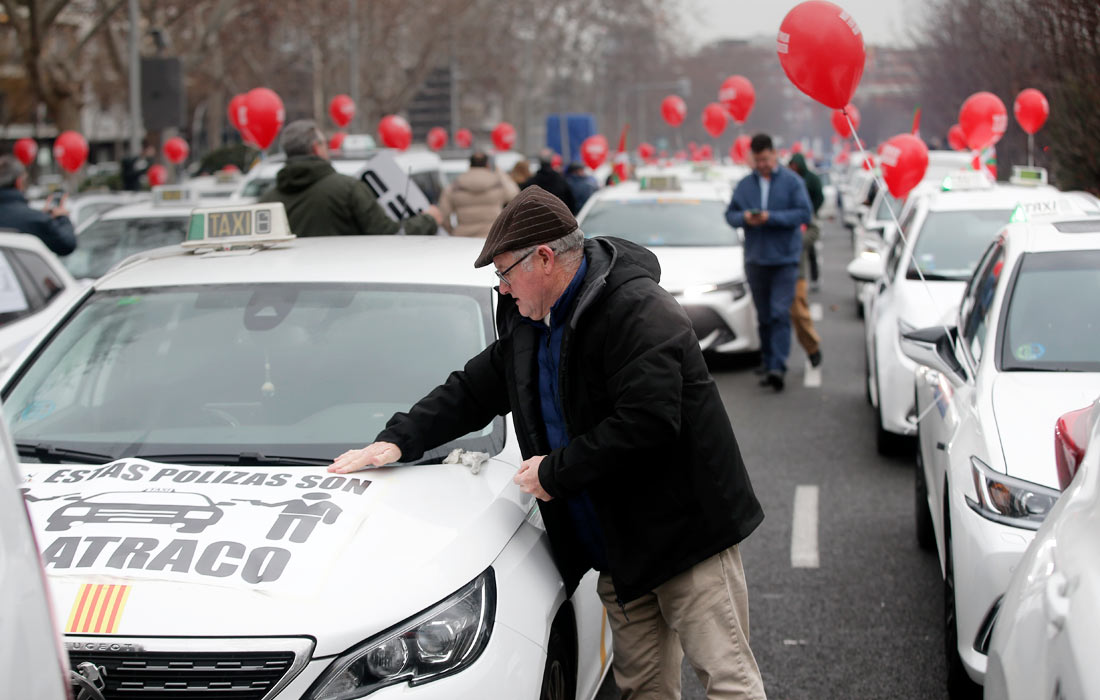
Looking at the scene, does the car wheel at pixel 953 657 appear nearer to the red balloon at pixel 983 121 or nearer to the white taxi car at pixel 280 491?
the white taxi car at pixel 280 491

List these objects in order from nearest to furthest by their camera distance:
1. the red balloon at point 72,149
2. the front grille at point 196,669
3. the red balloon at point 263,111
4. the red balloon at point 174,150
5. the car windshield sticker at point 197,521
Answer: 1. the front grille at point 196,669
2. the car windshield sticker at point 197,521
3. the red balloon at point 263,111
4. the red balloon at point 72,149
5. the red balloon at point 174,150

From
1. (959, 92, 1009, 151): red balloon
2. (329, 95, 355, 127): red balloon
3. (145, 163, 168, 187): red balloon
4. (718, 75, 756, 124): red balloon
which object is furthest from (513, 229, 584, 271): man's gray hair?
(329, 95, 355, 127): red balloon

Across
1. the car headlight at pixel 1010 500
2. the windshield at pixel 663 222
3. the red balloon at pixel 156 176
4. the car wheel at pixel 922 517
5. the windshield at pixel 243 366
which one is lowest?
the red balloon at pixel 156 176

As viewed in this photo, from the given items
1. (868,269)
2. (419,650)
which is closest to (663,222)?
(868,269)

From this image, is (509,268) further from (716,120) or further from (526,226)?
(716,120)

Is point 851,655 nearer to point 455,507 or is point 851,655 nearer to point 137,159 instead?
point 455,507

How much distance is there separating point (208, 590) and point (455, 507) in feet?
2.21

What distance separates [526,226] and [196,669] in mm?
1208

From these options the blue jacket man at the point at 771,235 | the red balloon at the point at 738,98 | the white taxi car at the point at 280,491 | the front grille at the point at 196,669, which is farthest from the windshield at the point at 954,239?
the red balloon at the point at 738,98

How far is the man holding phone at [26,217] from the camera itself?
376 inches

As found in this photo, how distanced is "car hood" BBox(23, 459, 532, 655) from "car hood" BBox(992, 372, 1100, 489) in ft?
5.36

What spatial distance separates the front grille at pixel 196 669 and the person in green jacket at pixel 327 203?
443cm

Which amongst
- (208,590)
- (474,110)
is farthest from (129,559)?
(474,110)

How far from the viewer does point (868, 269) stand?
28.9 feet
